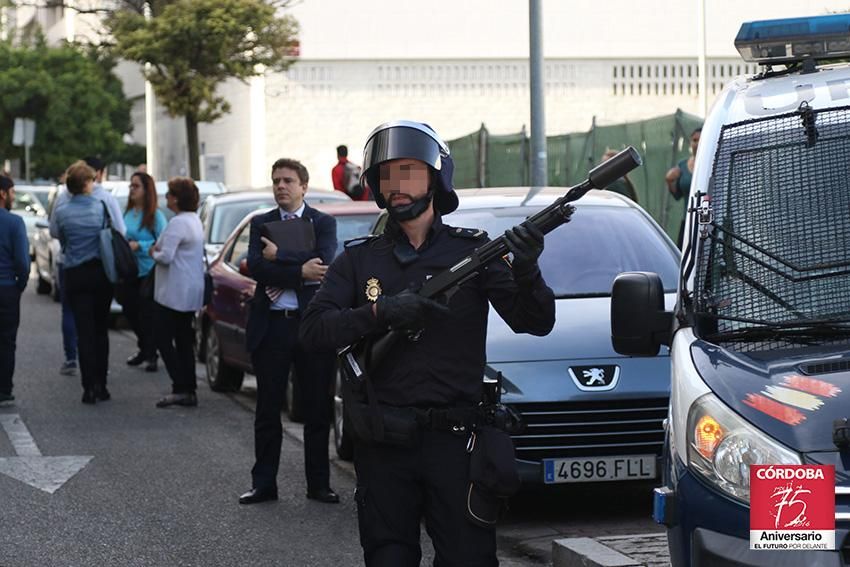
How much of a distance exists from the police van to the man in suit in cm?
331

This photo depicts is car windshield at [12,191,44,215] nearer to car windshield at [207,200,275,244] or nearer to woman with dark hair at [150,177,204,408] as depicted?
car windshield at [207,200,275,244]

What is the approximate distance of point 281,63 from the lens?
41312 mm

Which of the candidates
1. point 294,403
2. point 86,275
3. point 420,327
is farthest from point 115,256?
point 420,327

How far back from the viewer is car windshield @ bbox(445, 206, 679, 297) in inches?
372

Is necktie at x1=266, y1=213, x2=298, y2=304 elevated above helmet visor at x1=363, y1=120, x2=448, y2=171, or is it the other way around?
helmet visor at x1=363, y1=120, x2=448, y2=171

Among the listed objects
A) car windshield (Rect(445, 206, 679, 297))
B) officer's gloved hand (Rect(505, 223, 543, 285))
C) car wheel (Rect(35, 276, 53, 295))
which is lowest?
car wheel (Rect(35, 276, 53, 295))

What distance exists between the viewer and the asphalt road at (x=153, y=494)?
8.01m

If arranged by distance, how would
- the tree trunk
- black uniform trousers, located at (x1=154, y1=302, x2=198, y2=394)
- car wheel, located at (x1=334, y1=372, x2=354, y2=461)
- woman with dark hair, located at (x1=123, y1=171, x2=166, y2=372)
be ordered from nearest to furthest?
car wheel, located at (x1=334, y1=372, x2=354, y2=461) → black uniform trousers, located at (x1=154, y1=302, x2=198, y2=394) → woman with dark hair, located at (x1=123, y1=171, x2=166, y2=372) → the tree trunk

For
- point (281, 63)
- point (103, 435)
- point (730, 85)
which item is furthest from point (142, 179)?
point (281, 63)

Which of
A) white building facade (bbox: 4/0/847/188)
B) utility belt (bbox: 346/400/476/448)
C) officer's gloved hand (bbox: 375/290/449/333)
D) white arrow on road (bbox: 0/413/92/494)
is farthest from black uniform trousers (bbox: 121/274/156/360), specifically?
white building facade (bbox: 4/0/847/188)

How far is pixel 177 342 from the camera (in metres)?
13.3

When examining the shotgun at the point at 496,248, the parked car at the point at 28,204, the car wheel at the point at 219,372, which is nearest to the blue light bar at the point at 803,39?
the shotgun at the point at 496,248

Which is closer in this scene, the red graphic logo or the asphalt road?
the red graphic logo

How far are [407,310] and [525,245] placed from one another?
387 millimetres
